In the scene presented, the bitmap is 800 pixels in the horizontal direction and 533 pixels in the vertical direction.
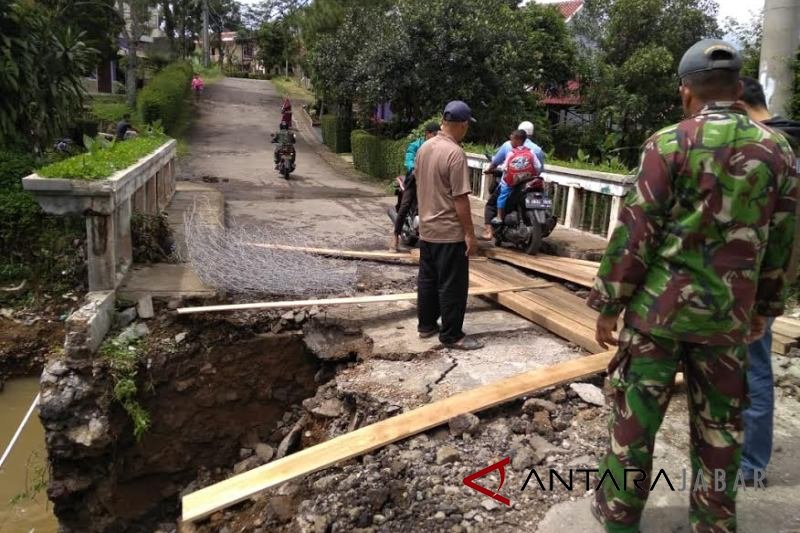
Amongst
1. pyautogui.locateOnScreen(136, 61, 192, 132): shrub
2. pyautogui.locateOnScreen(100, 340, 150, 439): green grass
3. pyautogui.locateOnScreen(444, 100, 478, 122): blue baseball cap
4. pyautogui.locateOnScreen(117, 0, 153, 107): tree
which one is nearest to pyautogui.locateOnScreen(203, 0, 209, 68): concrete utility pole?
pyautogui.locateOnScreen(117, 0, 153, 107): tree

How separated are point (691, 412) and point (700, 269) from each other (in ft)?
1.84

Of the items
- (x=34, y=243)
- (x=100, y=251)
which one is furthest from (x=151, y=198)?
(x=100, y=251)

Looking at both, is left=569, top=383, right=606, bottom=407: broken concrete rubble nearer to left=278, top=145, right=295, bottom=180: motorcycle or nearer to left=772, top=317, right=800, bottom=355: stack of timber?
left=772, top=317, right=800, bottom=355: stack of timber

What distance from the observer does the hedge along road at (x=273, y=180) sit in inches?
375

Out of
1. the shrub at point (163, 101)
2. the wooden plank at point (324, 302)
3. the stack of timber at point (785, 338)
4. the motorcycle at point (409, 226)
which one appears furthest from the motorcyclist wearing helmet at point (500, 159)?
the shrub at point (163, 101)

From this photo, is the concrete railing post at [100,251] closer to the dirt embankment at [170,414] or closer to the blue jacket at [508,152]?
the dirt embankment at [170,414]

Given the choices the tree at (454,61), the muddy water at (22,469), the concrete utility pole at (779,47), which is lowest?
the muddy water at (22,469)

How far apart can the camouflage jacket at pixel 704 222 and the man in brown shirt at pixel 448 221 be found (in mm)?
2134

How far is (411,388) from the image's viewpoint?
3.96 m

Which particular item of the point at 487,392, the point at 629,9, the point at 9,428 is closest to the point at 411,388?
the point at 487,392

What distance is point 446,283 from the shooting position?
4.46 m

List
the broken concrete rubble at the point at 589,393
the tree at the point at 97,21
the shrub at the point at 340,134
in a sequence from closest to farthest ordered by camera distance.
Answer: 1. the broken concrete rubble at the point at 589,393
2. the shrub at the point at 340,134
3. the tree at the point at 97,21

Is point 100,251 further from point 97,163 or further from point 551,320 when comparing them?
point 551,320

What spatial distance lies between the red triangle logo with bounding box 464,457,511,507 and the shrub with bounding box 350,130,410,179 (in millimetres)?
13308
